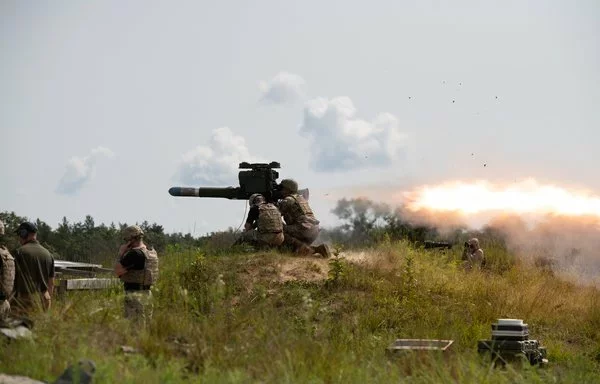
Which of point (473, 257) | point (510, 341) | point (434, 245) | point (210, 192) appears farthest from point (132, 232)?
point (434, 245)

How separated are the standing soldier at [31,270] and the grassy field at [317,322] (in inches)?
15.2

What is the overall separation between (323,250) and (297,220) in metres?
0.78

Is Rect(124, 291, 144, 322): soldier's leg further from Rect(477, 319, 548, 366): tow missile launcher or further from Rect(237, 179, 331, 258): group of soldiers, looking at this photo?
Rect(237, 179, 331, 258): group of soldiers

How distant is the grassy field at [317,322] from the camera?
10.6 m

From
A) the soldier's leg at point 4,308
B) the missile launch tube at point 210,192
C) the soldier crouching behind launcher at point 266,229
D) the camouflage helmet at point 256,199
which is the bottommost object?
the soldier's leg at point 4,308

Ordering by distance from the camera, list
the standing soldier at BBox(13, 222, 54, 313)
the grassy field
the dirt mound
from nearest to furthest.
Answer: the grassy field
the standing soldier at BBox(13, 222, 54, 313)
the dirt mound

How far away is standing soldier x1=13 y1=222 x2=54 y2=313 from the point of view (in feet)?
46.6

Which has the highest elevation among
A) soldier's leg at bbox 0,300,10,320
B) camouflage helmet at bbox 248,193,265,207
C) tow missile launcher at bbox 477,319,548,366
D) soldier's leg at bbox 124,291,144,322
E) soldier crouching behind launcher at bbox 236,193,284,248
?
camouflage helmet at bbox 248,193,265,207

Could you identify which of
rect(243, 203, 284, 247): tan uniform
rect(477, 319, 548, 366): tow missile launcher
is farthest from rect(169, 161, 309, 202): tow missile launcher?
rect(477, 319, 548, 366): tow missile launcher

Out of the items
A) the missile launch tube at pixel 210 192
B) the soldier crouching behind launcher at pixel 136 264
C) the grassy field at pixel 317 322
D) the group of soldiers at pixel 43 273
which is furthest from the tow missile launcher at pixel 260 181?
the soldier crouching behind launcher at pixel 136 264

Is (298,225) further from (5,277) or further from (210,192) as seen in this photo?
(5,277)

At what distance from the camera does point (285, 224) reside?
22438mm

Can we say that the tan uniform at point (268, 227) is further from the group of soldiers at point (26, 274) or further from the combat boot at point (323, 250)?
the group of soldiers at point (26, 274)

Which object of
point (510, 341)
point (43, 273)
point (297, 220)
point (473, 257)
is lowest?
point (510, 341)
